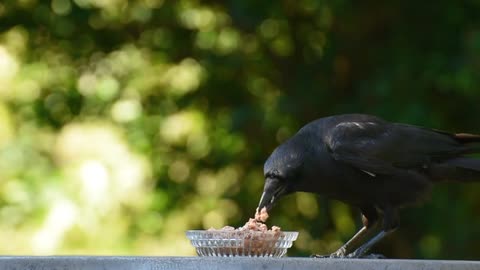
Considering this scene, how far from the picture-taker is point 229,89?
32.5ft

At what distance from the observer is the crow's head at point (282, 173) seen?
6.09 meters

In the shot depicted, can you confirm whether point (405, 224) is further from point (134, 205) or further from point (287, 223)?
point (134, 205)

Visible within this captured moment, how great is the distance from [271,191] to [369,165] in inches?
20.3

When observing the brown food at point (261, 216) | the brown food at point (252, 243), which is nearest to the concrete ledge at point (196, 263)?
the brown food at point (252, 243)

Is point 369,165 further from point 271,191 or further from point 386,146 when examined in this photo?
point 271,191

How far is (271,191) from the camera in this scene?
20.0 ft

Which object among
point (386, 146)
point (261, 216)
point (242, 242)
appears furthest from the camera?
point (386, 146)

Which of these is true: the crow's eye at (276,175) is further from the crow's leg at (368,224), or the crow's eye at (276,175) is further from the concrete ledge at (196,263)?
the concrete ledge at (196,263)

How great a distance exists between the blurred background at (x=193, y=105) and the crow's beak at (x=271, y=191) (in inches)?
121

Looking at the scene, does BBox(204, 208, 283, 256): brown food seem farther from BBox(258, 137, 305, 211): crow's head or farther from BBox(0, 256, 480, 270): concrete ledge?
BBox(258, 137, 305, 211): crow's head

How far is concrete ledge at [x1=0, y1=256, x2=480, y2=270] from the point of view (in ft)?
14.0

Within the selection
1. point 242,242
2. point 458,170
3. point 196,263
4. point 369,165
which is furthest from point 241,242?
point 458,170

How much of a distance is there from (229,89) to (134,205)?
1415mm

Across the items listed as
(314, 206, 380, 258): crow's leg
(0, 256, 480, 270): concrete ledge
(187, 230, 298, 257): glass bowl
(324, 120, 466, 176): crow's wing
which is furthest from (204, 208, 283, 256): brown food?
(314, 206, 380, 258): crow's leg
